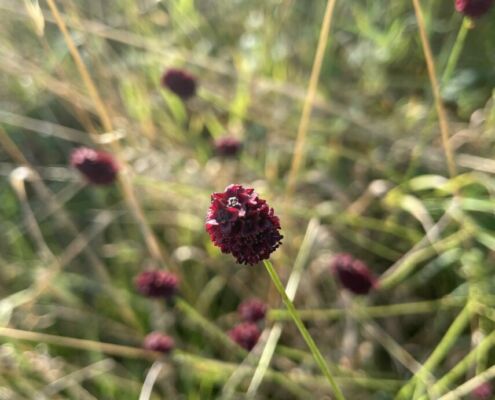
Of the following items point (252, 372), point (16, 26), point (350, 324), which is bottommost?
point (252, 372)

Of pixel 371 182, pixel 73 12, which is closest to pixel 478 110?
pixel 371 182

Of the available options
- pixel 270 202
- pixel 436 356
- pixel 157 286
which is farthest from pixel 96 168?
pixel 436 356

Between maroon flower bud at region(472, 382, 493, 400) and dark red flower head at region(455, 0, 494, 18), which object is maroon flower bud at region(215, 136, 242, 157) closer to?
dark red flower head at region(455, 0, 494, 18)

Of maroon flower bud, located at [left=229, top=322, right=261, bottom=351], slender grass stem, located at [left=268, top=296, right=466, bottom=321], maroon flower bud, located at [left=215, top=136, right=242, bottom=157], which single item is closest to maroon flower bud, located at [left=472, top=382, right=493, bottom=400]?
slender grass stem, located at [left=268, top=296, right=466, bottom=321]

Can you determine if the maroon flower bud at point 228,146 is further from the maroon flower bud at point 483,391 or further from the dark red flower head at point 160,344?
the maroon flower bud at point 483,391

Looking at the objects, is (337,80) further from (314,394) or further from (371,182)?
(314,394)
